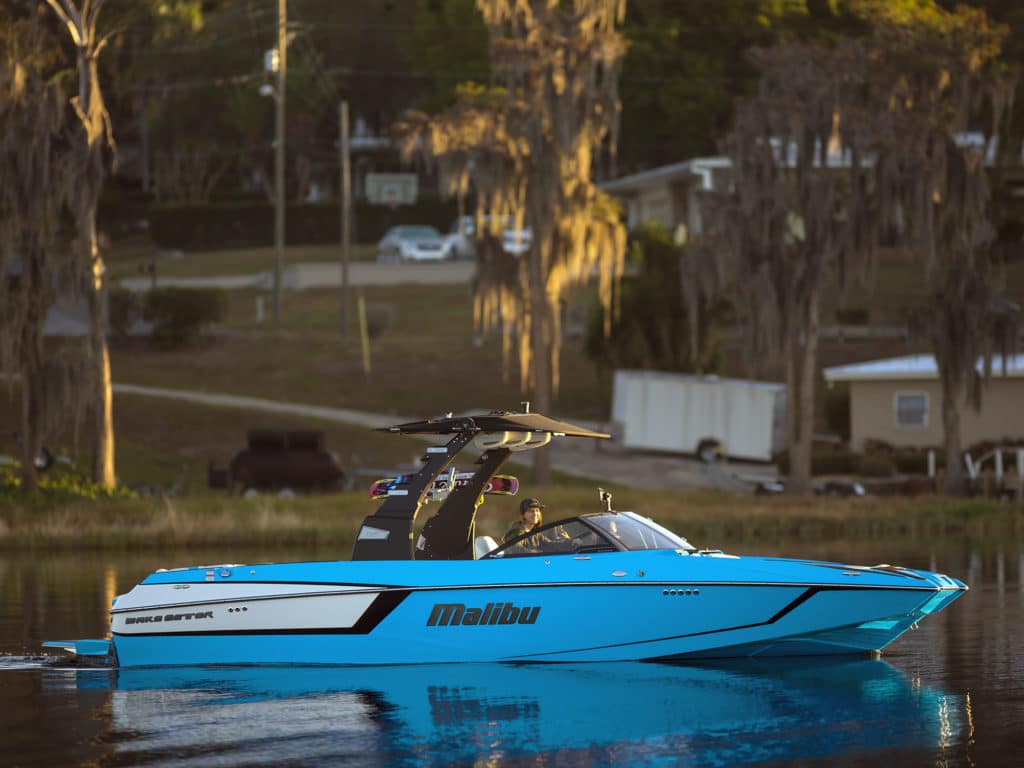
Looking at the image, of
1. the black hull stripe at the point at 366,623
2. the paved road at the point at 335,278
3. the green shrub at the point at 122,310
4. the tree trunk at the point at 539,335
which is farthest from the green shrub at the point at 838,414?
the black hull stripe at the point at 366,623

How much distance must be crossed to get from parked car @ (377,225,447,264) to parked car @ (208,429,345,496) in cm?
3817

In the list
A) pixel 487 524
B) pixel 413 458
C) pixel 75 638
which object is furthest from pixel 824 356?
pixel 75 638

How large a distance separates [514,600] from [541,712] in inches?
82.2

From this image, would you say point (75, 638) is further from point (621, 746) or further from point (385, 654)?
point (621, 746)

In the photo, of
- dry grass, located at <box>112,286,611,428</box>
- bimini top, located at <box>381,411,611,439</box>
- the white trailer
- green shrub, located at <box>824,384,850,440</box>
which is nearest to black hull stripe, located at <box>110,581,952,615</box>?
bimini top, located at <box>381,411,611,439</box>

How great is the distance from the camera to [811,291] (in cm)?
4047

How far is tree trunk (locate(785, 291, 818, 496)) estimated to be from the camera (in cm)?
4019

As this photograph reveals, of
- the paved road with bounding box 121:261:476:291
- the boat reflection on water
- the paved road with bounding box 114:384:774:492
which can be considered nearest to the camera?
the boat reflection on water

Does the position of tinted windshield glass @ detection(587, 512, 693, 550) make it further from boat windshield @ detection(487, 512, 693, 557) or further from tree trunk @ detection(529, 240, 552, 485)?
tree trunk @ detection(529, 240, 552, 485)

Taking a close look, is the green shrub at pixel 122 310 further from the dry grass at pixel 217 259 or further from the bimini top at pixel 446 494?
the bimini top at pixel 446 494

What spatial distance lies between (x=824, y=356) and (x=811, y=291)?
1867 centimetres

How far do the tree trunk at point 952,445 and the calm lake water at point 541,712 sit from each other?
21536 millimetres

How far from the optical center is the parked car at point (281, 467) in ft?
137

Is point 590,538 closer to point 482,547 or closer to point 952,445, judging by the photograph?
point 482,547
